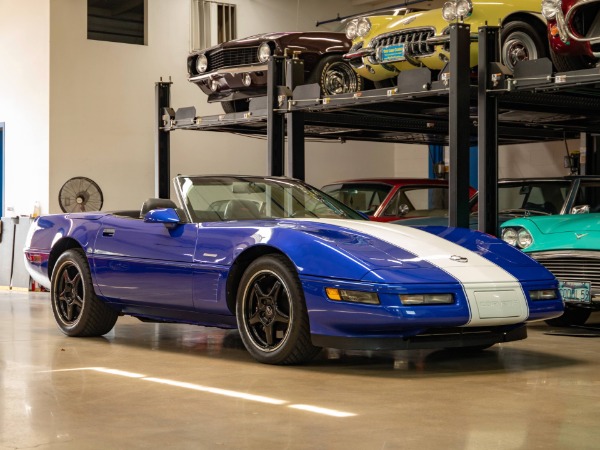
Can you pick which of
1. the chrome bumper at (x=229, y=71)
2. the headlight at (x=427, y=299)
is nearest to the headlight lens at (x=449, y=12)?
the chrome bumper at (x=229, y=71)

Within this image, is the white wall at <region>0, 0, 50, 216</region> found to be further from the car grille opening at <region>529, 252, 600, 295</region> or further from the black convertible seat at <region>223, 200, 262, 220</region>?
the car grille opening at <region>529, 252, 600, 295</region>

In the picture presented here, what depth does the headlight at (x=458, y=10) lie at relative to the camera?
9.79 meters

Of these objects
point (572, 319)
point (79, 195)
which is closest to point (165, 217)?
point (572, 319)

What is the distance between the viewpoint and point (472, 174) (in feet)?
57.9

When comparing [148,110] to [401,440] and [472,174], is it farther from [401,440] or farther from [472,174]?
[401,440]

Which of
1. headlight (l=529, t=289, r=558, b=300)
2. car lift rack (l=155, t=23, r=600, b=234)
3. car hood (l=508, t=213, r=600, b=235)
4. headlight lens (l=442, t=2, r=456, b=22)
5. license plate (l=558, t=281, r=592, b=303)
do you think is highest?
headlight lens (l=442, t=2, r=456, b=22)

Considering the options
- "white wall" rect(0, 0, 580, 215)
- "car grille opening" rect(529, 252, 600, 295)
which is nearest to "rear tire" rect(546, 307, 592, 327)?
"car grille opening" rect(529, 252, 600, 295)

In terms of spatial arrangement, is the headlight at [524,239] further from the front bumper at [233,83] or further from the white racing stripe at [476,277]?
the front bumper at [233,83]

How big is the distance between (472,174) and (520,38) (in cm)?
793

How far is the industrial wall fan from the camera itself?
16.3 metres

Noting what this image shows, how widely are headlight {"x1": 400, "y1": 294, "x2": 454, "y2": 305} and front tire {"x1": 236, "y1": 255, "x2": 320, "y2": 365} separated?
2.08 ft

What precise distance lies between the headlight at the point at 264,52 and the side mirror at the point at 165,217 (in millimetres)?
5539

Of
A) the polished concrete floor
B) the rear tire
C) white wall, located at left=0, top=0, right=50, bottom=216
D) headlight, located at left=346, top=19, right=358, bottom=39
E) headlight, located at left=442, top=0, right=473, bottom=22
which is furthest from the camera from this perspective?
white wall, located at left=0, top=0, right=50, bottom=216

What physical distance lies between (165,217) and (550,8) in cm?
404
